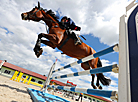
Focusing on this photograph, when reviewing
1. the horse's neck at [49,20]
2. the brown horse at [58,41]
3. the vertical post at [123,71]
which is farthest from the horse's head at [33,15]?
the vertical post at [123,71]

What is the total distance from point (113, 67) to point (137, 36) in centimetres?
24

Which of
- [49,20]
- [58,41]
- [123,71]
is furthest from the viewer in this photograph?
[49,20]

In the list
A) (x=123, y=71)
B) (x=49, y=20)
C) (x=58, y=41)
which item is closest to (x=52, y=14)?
(x=49, y=20)

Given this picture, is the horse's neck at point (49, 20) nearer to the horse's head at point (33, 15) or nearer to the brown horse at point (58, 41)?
the brown horse at point (58, 41)

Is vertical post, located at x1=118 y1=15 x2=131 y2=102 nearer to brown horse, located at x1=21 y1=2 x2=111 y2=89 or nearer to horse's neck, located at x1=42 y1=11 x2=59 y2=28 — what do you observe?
brown horse, located at x1=21 y1=2 x2=111 y2=89

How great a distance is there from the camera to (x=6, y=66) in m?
12.4

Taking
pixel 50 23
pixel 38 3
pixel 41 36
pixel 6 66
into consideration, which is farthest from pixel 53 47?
pixel 6 66

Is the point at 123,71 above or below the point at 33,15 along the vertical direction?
below

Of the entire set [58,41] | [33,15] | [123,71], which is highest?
[33,15]

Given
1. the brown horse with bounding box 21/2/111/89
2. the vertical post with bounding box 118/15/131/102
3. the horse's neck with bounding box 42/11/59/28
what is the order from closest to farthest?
1. the vertical post with bounding box 118/15/131/102
2. the brown horse with bounding box 21/2/111/89
3. the horse's neck with bounding box 42/11/59/28

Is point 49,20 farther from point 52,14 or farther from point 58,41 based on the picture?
point 58,41

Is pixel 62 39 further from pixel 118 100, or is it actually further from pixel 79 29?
pixel 118 100

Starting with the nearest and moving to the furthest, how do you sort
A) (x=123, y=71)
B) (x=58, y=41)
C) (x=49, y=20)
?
1. (x=123, y=71)
2. (x=58, y=41)
3. (x=49, y=20)

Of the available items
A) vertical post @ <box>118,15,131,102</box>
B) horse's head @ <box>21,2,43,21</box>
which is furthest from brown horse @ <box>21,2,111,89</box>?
vertical post @ <box>118,15,131,102</box>
